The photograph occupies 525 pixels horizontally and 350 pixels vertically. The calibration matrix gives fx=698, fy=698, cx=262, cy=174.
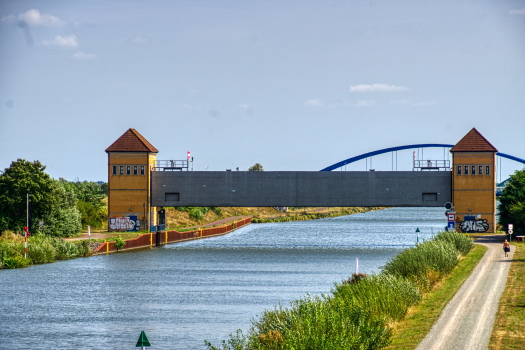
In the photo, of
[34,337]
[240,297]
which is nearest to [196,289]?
[240,297]

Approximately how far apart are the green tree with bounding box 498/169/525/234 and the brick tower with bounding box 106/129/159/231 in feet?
128

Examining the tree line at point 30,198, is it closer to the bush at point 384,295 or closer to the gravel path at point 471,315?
the gravel path at point 471,315

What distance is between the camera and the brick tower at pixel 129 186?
79.4m

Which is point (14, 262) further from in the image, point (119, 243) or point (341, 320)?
point (341, 320)

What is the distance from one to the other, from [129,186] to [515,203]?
4192 centimetres

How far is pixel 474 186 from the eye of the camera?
257ft

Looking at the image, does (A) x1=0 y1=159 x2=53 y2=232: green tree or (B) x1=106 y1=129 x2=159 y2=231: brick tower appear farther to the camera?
(B) x1=106 y1=129 x2=159 y2=231: brick tower

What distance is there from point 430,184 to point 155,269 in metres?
38.6

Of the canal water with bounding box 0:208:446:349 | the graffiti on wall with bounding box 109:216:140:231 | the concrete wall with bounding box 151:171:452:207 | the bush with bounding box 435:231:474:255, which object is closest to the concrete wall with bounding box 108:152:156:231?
the graffiti on wall with bounding box 109:216:140:231

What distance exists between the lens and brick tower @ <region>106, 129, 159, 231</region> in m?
79.4

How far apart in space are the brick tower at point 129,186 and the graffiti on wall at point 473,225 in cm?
3529

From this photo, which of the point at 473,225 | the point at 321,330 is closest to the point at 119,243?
the point at 473,225

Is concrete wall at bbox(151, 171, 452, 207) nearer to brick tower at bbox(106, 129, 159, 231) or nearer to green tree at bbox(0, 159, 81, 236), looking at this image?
brick tower at bbox(106, 129, 159, 231)

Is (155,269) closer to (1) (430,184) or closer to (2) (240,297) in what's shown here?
(2) (240,297)
